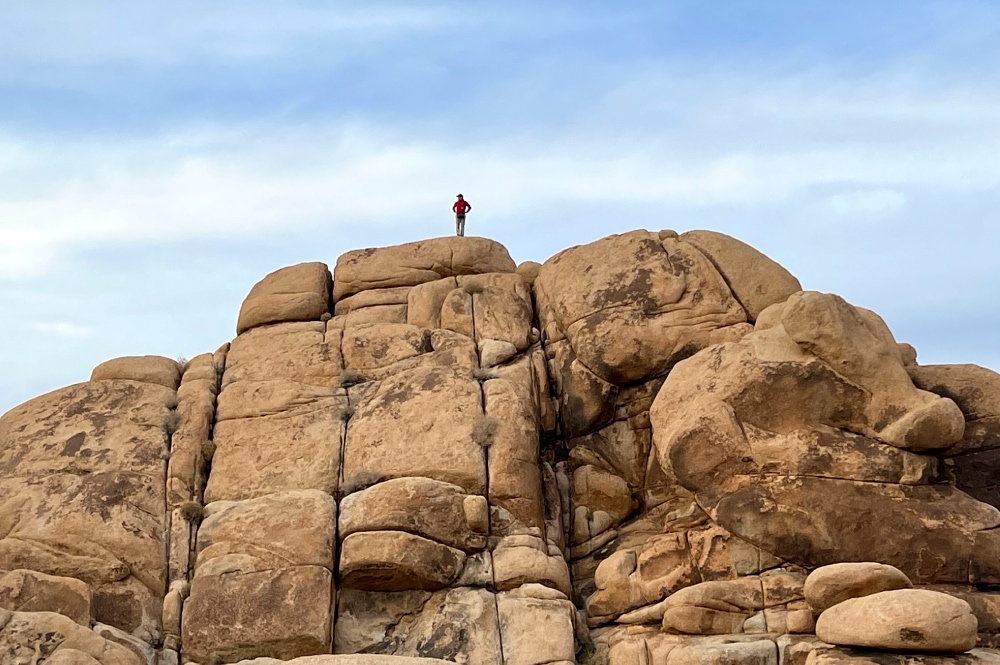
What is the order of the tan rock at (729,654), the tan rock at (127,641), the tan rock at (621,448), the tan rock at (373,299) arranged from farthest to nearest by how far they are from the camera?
the tan rock at (373,299)
the tan rock at (621,448)
the tan rock at (127,641)
the tan rock at (729,654)

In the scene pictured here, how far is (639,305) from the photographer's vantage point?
25047mm

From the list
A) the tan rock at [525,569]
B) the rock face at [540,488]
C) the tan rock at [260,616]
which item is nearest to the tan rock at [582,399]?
the rock face at [540,488]

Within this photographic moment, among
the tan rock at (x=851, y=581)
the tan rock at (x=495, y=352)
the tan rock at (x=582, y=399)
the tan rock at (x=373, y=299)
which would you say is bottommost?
the tan rock at (x=851, y=581)

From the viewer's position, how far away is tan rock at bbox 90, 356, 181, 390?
2644 cm

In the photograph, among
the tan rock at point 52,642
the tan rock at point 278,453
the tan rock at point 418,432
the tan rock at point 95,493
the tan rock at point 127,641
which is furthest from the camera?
the tan rock at point 278,453

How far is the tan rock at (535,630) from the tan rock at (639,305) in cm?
574

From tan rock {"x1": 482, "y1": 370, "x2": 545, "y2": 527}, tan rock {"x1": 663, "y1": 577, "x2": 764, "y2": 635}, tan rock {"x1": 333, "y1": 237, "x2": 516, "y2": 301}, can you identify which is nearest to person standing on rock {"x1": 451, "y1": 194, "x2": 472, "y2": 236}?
tan rock {"x1": 333, "y1": 237, "x2": 516, "y2": 301}

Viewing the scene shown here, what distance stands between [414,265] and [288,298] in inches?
122

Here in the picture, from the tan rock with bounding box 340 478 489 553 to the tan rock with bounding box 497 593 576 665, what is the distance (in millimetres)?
1346

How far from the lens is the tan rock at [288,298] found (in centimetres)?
2784

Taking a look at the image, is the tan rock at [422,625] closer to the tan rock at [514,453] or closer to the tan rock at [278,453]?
the tan rock at [514,453]

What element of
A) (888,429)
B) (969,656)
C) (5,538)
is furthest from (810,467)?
(5,538)

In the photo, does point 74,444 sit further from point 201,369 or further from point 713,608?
point 713,608

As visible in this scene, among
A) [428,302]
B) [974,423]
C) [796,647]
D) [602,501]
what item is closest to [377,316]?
[428,302]
